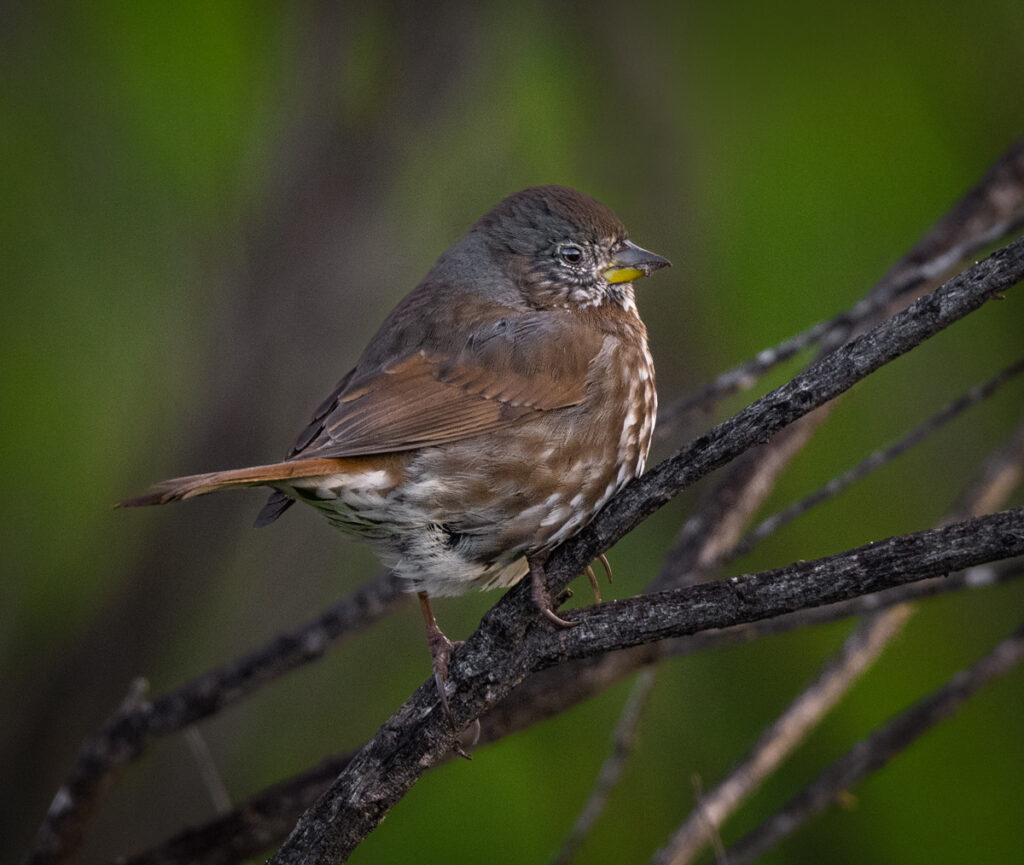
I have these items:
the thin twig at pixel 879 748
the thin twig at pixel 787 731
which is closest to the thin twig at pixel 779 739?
the thin twig at pixel 787 731

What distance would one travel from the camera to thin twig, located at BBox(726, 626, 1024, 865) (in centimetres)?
334

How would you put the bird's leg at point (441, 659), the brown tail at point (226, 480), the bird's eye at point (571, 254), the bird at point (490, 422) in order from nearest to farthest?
the brown tail at point (226, 480) → the bird's leg at point (441, 659) → the bird at point (490, 422) → the bird's eye at point (571, 254)

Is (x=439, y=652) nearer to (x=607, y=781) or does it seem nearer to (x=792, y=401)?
(x=607, y=781)

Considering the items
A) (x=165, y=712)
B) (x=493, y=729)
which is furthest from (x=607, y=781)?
(x=165, y=712)

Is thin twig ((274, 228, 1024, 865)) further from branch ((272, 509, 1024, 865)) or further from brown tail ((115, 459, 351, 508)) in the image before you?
brown tail ((115, 459, 351, 508))

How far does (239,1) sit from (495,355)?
262 centimetres

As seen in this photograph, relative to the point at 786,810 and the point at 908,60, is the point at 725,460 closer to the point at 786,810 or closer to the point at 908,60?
the point at 786,810

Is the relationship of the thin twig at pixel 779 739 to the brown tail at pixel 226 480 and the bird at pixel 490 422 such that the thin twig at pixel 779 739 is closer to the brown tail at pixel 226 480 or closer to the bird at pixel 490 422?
the bird at pixel 490 422

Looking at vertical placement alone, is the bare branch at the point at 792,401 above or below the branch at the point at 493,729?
above

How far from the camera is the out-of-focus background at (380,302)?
14.3ft

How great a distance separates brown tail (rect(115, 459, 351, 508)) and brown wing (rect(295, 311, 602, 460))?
0.09 meters

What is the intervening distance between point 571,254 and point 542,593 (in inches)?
52.4

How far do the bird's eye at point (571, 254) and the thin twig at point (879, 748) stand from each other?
5.35ft

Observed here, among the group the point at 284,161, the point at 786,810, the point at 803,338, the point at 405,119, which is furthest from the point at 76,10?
the point at 786,810
